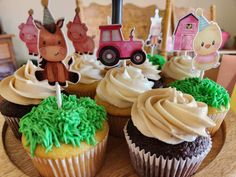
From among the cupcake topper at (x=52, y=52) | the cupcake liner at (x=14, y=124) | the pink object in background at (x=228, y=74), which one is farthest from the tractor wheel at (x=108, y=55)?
the pink object in background at (x=228, y=74)

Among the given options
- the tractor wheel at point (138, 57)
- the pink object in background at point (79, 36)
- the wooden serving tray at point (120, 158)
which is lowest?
the wooden serving tray at point (120, 158)

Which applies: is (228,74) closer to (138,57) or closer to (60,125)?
(138,57)

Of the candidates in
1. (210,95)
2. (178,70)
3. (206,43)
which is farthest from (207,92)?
(178,70)

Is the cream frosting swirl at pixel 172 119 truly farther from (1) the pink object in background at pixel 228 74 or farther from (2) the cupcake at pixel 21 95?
(1) the pink object in background at pixel 228 74

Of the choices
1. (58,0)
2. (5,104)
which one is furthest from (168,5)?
(58,0)

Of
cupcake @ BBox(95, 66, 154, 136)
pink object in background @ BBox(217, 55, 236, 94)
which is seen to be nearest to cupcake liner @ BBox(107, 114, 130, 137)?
cupcake @ BBox(95, 66, 154, 136)

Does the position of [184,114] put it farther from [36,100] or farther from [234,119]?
[36,100]

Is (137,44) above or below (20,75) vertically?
above
